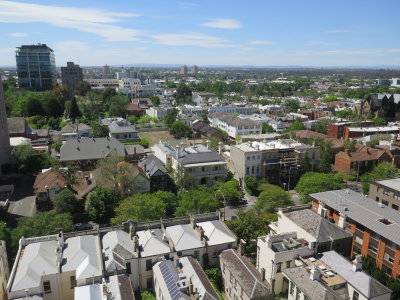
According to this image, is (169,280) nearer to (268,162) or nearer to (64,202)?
(64,202)

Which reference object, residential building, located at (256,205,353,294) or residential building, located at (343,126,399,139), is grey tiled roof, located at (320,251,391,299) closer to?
residential building, located at (256,205,353,294)

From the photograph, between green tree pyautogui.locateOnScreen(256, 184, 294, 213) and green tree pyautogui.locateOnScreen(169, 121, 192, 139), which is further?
green tree pyautogui.locateOnScreen(169, 121, 192, 139)

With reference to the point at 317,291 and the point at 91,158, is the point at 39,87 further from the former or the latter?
the point at 317,291

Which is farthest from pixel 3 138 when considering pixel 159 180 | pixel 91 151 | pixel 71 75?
pixel 71 75

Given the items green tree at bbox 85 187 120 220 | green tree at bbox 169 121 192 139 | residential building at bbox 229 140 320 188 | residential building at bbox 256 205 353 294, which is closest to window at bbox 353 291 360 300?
residential building at bbox 256 205 353 294

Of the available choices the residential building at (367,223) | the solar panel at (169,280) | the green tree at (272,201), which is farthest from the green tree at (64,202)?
the residential building at (367,223)

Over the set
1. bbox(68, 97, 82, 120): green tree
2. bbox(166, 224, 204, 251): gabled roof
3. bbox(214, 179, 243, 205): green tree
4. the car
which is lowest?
the car
